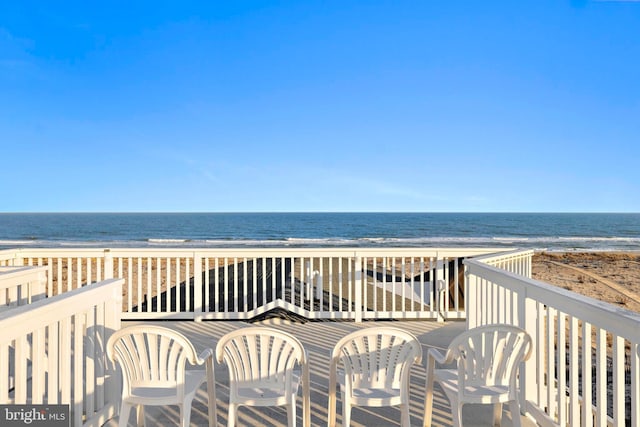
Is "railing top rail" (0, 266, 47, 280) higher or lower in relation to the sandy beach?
higher

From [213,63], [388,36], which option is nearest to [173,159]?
[213,63]

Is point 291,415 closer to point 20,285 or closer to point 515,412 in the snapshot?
point 515,412

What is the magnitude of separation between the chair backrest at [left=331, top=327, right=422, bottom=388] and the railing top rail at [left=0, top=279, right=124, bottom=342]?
128 cm

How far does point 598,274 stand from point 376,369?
10.6 metres

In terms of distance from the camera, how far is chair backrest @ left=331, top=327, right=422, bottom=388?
1.62m

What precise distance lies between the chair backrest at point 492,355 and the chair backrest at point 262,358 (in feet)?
2.49

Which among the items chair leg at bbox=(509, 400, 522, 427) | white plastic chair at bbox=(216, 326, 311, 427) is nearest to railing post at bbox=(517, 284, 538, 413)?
chair leg at bbox=(509, 400, 522, 427)

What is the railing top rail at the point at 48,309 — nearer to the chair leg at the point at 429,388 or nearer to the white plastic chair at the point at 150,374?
the white plastic chair at the point at 150,374

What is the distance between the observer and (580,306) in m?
1.60

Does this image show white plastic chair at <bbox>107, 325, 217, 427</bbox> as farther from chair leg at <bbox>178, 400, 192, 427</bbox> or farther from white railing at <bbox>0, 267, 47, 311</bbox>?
white railing at <bbox>0, 267, 47, 311</bbox>

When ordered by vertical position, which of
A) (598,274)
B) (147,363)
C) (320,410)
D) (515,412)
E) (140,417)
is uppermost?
(147,363)

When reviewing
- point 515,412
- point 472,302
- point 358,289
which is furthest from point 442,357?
point 358,289

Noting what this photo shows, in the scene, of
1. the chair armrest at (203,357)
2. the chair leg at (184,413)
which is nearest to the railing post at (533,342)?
the chair armrest at (203,357)

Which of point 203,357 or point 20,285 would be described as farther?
point 20,285
